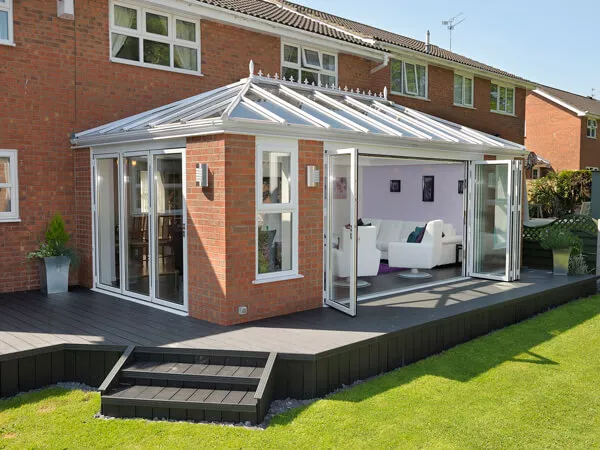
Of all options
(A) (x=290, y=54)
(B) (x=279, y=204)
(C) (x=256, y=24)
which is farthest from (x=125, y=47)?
(B) (x=279, y=204)

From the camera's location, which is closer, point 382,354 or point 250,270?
point 382,354

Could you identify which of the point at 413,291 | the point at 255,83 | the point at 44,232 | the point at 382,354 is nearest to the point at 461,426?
the point at 382,354

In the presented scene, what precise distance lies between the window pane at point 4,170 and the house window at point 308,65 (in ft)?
20.2

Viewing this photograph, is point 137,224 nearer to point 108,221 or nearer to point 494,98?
point 108,221

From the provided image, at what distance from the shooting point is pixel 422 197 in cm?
1445

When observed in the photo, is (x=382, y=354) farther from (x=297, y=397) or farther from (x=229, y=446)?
(x=229, y=446)

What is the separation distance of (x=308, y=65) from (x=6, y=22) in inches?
255

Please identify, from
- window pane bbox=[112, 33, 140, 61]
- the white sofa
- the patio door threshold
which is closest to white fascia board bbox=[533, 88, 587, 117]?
the white sofa

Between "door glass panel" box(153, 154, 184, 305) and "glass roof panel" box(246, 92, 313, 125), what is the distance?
1.40 m

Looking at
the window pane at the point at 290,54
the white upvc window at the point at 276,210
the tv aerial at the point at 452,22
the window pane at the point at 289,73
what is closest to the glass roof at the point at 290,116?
the white upvc window at the point at 276,210

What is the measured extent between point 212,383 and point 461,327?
372cm

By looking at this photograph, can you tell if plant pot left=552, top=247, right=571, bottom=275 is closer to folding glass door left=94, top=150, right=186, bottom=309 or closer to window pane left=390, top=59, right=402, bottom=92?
window pane left=390, top=59, right=402, bottom=92

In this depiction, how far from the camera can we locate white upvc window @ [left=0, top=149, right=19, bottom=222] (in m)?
8.55

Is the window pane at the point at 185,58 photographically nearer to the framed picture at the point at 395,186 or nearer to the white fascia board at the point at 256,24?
the white fascia board at the point at 256,24
